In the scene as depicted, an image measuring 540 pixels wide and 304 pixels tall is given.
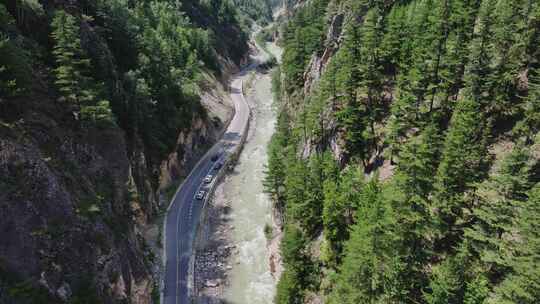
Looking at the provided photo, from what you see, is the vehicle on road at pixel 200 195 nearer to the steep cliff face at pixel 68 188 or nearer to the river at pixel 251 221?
the river at pixel 251 221

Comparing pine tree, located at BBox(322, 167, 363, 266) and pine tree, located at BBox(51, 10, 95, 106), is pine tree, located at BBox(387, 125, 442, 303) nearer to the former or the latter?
pine tree, located at BBox(322, 167, 363, 266)

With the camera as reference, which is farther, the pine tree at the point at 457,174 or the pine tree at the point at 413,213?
the pine tree at the point at 457,174

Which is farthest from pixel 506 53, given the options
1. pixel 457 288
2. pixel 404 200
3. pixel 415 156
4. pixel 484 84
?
pixel 457 288

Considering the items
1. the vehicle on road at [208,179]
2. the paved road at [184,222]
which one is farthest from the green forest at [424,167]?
the vehicle on road at [208,179]

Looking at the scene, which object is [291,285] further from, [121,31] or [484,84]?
[121,31]

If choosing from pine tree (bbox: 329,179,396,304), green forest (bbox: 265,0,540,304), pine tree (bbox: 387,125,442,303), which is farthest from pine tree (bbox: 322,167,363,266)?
pine tree (bbox: 387,125,442,303)

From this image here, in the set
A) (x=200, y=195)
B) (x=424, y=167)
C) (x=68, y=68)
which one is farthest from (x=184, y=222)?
(x=424, y=167)

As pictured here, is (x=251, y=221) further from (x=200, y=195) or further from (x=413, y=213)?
(x=413, y=213)
